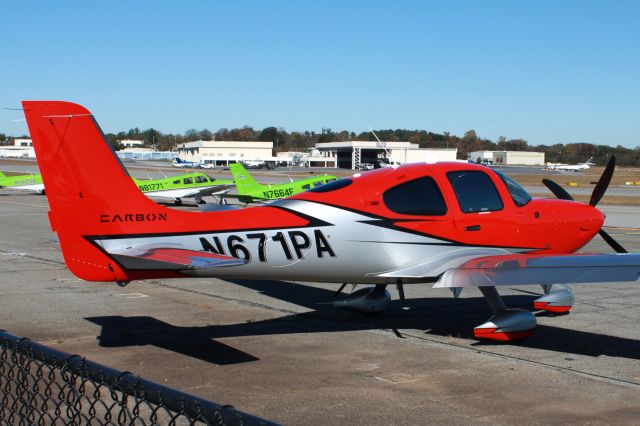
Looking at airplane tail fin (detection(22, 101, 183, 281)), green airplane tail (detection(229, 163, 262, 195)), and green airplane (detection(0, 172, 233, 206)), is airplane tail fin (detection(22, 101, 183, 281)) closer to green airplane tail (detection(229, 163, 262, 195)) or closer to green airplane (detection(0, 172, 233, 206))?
green airplane tail (detection(229, 163, 262, 195))

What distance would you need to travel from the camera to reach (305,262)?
10453 millimetres

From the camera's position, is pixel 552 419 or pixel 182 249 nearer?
pixel 552 419

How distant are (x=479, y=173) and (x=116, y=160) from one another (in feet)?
18.0

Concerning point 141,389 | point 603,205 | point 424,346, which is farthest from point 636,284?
point 603,205

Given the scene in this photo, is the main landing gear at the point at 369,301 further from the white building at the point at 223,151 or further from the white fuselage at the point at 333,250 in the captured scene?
the white building at the point at 223,151

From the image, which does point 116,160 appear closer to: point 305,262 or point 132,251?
point 132,251

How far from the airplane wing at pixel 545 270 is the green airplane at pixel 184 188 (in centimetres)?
3580

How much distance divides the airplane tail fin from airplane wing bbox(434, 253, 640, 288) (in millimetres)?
4447

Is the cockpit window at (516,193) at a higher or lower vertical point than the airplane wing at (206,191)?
higher

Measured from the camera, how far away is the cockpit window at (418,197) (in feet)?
36.2

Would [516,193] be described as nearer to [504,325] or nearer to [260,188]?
[504,325]

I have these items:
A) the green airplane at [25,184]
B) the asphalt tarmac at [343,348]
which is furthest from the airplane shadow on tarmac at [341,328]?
the green airplane at [25,184]

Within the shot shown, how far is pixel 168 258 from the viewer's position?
8789mm

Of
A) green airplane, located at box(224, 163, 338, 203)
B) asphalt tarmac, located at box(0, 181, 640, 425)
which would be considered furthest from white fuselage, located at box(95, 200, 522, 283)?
green airplane, located at box(224, 163, 338, 203)
